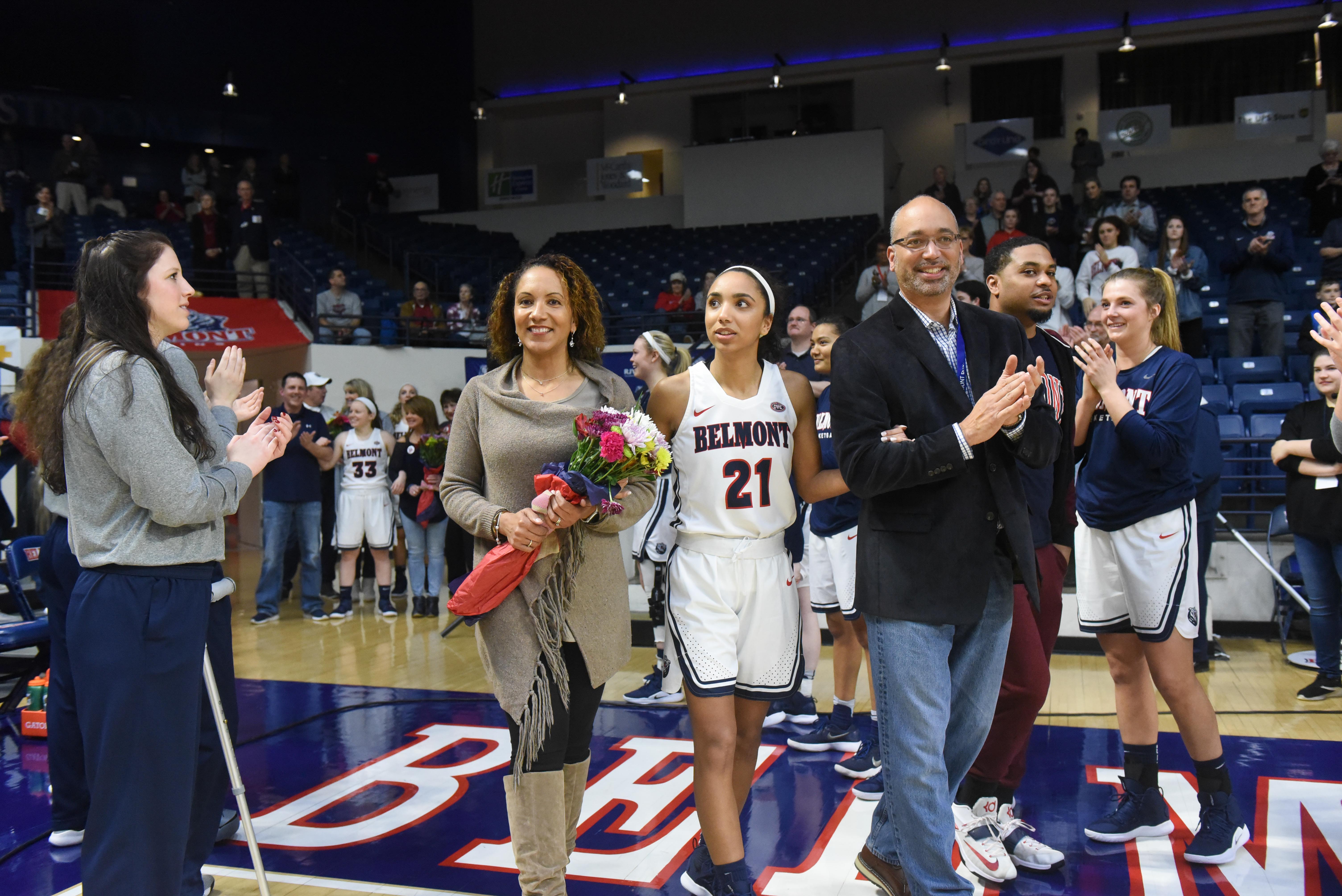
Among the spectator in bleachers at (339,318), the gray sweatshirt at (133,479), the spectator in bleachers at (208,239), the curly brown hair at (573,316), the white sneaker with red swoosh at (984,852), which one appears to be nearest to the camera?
the gray sweatshirt at (133,479)

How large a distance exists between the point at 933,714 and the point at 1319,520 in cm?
397

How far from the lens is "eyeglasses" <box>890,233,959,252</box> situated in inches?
95.3

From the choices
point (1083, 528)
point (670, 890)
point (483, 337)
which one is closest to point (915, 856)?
point (670, 890)

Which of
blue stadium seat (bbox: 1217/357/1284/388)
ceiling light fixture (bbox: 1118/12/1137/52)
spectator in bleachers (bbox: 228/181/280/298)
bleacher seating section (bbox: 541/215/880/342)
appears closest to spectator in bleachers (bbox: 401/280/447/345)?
spectator in bleachers (bbox: 228/181/280/298)

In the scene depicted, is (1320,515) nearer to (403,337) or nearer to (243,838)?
(243,838)

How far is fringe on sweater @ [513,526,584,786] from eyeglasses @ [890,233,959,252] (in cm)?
107

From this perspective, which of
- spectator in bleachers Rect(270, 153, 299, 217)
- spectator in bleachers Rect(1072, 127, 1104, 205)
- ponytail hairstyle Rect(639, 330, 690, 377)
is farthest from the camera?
spectator in bleachers Rect(270, 153, 299, 217)

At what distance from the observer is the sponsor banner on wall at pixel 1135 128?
15219mm

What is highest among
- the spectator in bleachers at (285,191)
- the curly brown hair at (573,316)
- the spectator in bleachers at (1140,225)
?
the spectator in bleachers at (285,191)

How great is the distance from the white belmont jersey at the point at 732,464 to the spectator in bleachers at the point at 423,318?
9834 millimetres

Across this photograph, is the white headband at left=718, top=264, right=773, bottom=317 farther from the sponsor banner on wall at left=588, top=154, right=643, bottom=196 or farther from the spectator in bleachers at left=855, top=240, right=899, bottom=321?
the sponsor banner on wall at left=588, top=154, right=643, bottom=196

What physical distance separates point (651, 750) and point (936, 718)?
2088 mm

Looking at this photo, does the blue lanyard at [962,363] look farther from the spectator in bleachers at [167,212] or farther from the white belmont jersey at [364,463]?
the spectator in bleachers at [167,212]

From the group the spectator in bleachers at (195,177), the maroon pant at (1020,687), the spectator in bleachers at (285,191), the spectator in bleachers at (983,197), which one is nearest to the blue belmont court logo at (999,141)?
the spectator in bleachers at (983,197)
